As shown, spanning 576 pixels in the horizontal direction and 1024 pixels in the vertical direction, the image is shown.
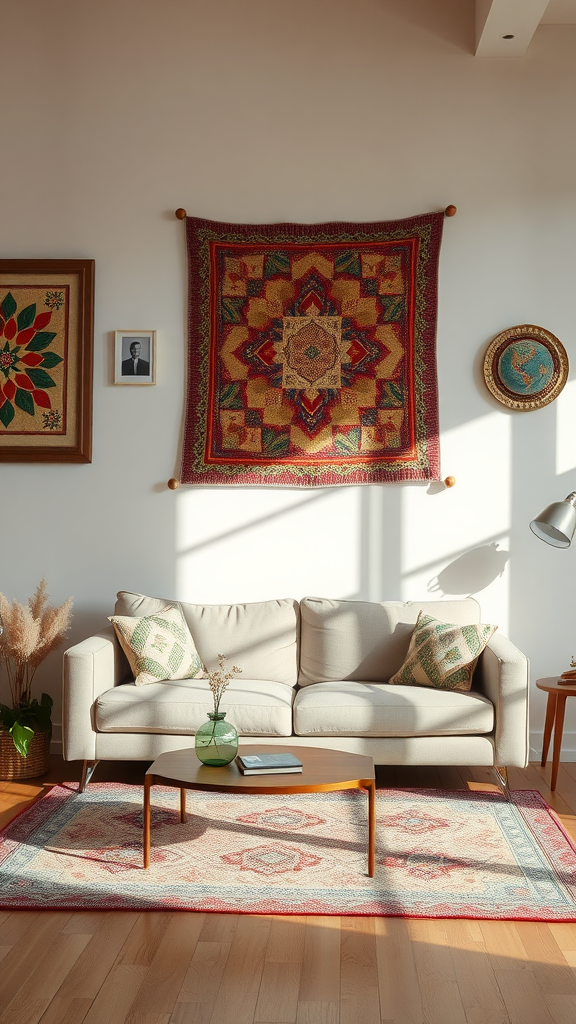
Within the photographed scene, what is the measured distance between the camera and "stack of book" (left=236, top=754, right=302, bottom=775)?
2961mm

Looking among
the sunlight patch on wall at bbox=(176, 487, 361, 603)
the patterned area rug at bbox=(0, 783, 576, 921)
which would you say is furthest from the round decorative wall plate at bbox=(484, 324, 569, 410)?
the patterned area rug at bbox=(0, 783, 576, 921)

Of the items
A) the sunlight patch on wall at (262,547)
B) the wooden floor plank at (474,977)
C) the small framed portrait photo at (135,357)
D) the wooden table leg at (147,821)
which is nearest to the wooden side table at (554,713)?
the sunlight patch on wall at (262,547)

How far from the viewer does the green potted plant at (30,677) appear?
4.06 metres

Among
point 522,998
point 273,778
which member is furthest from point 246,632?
point 522,998

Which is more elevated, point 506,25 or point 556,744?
point 506,25

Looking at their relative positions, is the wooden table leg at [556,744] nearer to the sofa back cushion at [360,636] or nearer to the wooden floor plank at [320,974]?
the sofa back cushion at [360,636]

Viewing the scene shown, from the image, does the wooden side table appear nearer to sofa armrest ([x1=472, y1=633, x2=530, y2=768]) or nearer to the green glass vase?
sofa armrest ([x1=472, y1=633, x2=530, y2=768])

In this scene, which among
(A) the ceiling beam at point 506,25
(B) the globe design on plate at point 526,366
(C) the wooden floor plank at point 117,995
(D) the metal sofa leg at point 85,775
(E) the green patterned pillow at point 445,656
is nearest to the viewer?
(C) the wooden floor plank at point 117,995

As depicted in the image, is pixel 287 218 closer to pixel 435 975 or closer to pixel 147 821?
pixel 147 821

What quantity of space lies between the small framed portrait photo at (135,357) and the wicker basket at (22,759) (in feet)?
5.74

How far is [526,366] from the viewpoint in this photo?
4441mm

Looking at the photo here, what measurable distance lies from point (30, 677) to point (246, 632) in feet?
3.46

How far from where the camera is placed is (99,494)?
15.0 feet

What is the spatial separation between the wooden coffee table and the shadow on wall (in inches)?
59.7
